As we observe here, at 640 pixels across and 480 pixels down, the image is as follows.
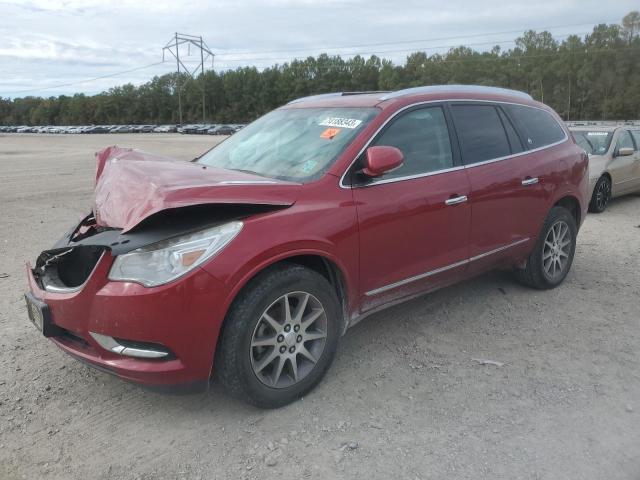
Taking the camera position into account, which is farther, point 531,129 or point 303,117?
point 531,129

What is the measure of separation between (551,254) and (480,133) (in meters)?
1.55

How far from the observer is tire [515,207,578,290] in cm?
501

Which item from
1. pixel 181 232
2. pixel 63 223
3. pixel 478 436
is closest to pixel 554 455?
pixel 478 436

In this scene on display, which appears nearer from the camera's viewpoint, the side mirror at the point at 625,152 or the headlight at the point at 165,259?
the headlight at the point at 165,259

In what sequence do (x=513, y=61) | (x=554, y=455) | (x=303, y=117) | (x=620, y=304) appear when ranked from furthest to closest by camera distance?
(x=513, y=61)
(x=620, y=304)
(x=303, y=117)
(x=554, y=455)

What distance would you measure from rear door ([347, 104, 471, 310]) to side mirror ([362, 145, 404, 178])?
0.52 feet

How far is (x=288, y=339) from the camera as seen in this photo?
3.16m

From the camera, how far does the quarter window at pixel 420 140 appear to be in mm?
3754

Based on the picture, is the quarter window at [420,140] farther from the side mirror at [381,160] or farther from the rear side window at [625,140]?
the rear side window at [625,140]

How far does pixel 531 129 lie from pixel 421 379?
2690 mm

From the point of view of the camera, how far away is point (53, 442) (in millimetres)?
2900

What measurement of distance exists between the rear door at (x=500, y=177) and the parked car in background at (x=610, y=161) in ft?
17.1

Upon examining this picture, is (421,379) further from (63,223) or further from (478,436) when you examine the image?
(63,223)

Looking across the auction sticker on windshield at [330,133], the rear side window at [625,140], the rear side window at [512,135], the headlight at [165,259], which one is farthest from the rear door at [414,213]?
the rear side window at [625,140]
